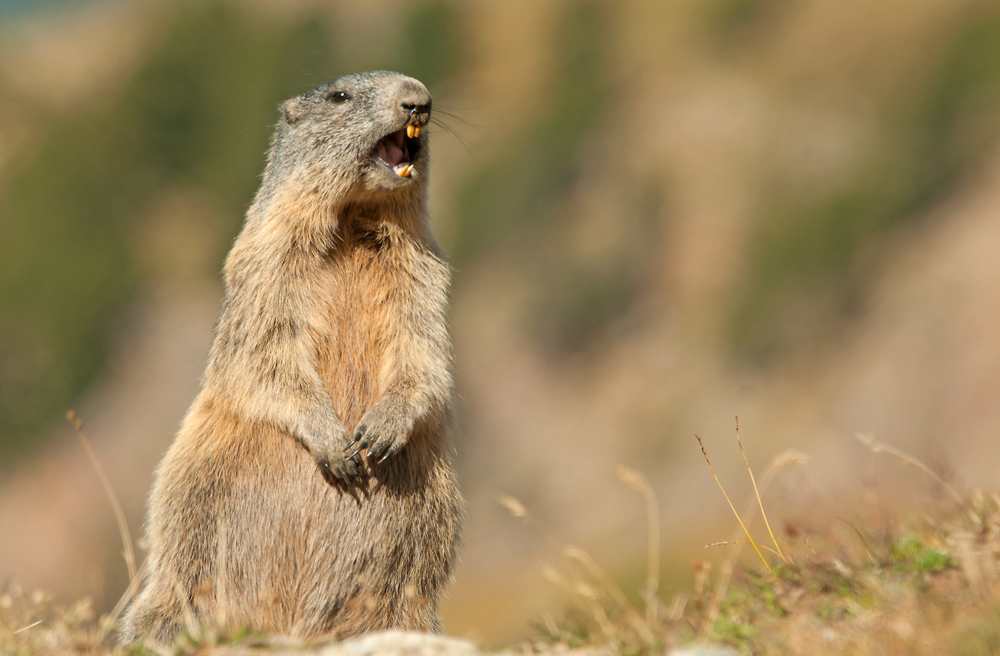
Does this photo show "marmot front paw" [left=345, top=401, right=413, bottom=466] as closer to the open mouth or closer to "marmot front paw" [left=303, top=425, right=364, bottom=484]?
"marmot front paw" [left=303, top=425, right=364, bottom=484]

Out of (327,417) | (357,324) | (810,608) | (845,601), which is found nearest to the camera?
(845,601)

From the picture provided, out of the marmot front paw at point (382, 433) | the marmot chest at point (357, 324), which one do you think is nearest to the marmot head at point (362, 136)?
the marmot chest at point (357, 324)

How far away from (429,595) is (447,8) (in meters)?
45.9

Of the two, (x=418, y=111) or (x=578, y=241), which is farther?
(x=578, y=241)

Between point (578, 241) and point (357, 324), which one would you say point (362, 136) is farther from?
point (578, 241)

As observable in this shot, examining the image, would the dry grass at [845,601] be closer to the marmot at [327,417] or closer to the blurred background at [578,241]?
the marmot at [327,417]

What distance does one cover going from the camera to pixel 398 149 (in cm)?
673

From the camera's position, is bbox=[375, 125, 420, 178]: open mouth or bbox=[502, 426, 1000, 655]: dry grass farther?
bbox=[375, 125, 420, 178]: open mouth

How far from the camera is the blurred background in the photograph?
96.2ft

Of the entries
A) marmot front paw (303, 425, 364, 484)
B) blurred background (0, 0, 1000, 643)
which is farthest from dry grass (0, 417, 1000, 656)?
blurred background (0, 0, 1000, 643)

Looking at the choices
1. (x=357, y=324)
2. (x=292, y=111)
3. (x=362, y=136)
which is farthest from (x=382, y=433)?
(x=292, y=111)

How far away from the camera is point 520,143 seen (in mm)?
42125

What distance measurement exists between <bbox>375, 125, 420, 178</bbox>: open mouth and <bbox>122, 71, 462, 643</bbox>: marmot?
0.02 m

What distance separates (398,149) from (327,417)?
2.02 m
